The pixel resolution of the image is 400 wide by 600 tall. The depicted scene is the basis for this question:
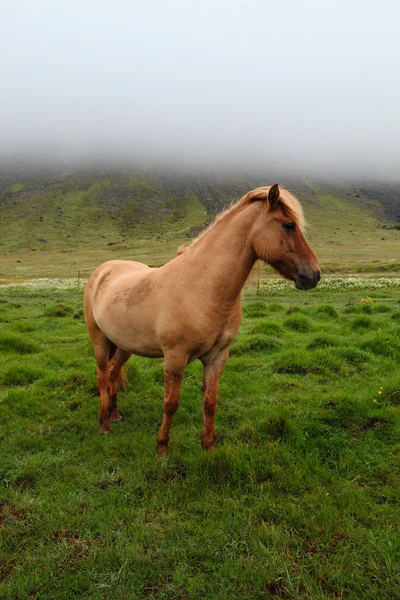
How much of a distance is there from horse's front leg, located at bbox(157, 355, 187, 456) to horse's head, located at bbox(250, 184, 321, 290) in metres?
1.93

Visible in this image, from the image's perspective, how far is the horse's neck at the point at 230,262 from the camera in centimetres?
517

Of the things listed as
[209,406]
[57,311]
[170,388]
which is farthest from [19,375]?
[57,311]

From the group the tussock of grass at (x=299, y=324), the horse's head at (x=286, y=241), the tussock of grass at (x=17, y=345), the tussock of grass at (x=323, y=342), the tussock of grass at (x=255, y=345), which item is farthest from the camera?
the tussock of grass at (x=299, y=324)

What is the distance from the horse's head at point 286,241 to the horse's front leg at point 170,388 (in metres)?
1.93

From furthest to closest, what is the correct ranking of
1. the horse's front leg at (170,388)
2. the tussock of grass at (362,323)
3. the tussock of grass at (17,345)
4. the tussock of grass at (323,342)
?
the tussock of grass at (362,323), the tussock of grass at (17,345), the tussock of grass at (323,342), the horse's front leg at (170,388)

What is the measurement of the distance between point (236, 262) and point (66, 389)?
5281 millimetres

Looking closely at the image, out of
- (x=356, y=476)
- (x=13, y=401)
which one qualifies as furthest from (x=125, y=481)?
(x=13, y=401)

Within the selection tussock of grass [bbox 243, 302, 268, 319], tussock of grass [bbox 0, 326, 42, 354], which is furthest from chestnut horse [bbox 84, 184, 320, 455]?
tussock of grass [bbox 243, 302, 268, 319]

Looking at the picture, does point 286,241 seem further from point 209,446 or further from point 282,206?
point 209,446

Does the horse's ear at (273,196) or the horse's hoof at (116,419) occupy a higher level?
the horse's ear at (273,196)

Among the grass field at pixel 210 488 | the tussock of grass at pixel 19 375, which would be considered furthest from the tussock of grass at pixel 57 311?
the tussock of grass at pixel 19 375

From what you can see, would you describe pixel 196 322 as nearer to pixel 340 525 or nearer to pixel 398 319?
pixel 340 525

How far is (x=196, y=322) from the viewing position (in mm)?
5137

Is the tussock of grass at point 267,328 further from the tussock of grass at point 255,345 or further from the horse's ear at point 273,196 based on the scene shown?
the horse's ear at point 273,196
